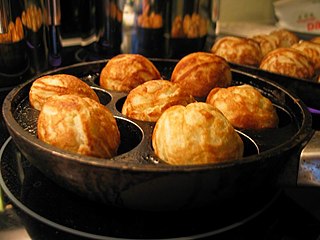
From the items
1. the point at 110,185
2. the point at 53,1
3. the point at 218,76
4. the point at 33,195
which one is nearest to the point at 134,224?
the point at 110,185

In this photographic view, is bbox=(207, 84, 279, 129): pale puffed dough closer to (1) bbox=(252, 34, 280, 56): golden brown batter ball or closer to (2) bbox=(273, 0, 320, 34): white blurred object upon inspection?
(1) bbox=(252, 34, 280, 56): golden brown batter ball

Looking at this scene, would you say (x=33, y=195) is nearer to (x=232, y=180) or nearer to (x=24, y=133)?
(x=24, y=133)

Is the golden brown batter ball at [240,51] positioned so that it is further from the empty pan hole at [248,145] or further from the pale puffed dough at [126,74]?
the empty pan hole at [248,145]

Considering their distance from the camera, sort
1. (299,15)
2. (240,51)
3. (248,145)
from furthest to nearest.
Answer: (299,15) → (240,51) → (248,145)

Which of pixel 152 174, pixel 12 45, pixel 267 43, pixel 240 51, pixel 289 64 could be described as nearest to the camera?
pixel 152 174

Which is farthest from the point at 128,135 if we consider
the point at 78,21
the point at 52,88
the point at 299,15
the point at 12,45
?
the point at 299,15

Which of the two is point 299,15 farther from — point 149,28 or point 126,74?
point 126,74

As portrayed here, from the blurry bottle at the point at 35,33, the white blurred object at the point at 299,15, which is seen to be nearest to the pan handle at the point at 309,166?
the blurry bottle at the point at 35,33
